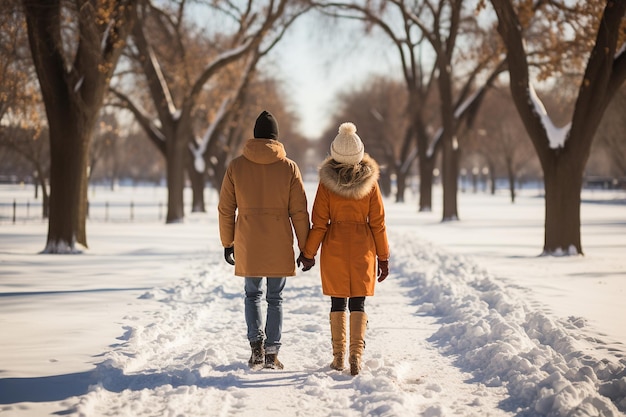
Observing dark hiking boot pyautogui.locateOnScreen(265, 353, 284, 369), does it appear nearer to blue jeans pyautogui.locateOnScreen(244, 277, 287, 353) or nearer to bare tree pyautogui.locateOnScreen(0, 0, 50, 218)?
blue jeans pyautogui.locateOnScreen(244, 277, 287, 353)

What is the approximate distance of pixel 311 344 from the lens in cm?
636

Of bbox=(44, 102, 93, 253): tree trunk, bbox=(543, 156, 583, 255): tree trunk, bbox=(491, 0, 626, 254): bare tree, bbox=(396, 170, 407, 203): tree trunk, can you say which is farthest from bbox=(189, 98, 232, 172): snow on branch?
bbox=(396, 170, 407, 203): tree trunk

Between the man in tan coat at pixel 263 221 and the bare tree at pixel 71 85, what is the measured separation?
8.20 meters

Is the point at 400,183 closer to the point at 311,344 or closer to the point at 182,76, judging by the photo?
the point at 182,76

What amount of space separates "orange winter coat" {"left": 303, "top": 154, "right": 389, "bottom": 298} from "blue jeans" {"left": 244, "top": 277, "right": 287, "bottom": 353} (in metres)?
0.43

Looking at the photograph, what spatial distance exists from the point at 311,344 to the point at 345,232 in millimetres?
1558

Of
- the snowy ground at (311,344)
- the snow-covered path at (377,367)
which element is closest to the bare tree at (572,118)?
the snowy ground at (311,344)

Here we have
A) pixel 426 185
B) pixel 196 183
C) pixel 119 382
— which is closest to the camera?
pixel 119 382

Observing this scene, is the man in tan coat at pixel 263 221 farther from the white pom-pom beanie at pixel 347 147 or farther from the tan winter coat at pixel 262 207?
the white pom-pom beanie at pixel 347 147

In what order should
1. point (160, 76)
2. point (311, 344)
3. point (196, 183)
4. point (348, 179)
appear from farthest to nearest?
1. point (196, 183)
2. point (160, 76)
3. point (311, 344)
4. point (348, 179)

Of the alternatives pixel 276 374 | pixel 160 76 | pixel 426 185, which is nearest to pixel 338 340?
pixel 276 374

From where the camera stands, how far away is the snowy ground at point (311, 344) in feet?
14.8

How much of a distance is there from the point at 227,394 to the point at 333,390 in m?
0.80

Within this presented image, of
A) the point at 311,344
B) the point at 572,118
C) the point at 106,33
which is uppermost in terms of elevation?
the point at 106,33
